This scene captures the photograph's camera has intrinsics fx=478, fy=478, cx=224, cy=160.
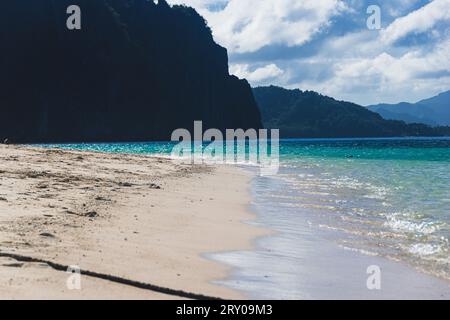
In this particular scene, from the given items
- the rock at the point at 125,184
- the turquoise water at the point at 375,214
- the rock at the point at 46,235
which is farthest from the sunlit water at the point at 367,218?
the rock at the point at 125,184

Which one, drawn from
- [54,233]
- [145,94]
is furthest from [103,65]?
→ [54,233]

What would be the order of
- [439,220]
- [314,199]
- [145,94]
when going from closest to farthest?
1. [439,220]
2. [314,199]
3. [145,94]

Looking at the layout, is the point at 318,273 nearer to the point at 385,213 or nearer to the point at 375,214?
the point at 375,214

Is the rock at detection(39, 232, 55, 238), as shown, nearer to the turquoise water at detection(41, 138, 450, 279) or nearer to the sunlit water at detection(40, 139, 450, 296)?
the sunlit water at detection(40, 139, 450, 296)

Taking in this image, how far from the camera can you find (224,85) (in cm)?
19838

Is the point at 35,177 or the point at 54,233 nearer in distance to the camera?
the point at 54,233

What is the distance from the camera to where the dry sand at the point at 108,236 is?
6.03m

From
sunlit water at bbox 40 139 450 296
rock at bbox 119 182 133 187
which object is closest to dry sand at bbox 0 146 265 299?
sunlit water at bbox 40 139 450 296

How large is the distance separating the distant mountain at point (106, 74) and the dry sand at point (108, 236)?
112 m

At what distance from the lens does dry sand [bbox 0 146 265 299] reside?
19.8 ft

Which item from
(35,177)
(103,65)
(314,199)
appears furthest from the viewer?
(103,65)

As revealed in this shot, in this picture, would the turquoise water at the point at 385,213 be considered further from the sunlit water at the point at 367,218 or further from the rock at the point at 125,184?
→ the rock at the point at 125,184
